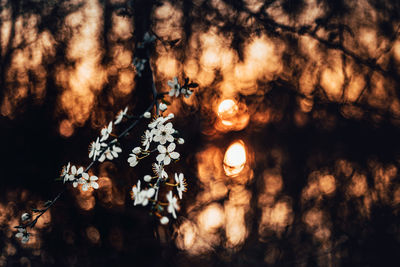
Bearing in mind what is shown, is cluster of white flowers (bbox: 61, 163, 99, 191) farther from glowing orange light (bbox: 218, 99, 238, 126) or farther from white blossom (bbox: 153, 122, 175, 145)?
glowing orange light (bbox: 218, 99, 238, 126)

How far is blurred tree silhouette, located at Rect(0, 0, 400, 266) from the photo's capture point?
1.23 metres

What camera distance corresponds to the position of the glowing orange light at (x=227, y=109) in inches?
48.9

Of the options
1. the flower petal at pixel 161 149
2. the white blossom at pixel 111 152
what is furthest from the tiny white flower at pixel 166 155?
the white blossom at pixel 111 152

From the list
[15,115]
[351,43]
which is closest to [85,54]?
[15,115]

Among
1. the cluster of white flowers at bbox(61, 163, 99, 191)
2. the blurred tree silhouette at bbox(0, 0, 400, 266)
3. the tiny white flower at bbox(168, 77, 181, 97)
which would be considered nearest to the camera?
the tiny white flower at bbox(168, 77, 181, 97)

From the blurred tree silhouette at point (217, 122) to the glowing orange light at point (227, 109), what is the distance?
0.09 ft

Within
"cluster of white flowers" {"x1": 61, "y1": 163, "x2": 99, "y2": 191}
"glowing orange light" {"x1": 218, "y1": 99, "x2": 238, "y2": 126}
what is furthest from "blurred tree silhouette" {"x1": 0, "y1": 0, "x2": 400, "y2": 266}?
"cluster of white flowers" {"x1": 61, "y1": 163, "x2": 99, "y2": 191}

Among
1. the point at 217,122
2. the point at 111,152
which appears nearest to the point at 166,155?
the point at 111,152

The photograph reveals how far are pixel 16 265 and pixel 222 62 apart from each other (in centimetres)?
142

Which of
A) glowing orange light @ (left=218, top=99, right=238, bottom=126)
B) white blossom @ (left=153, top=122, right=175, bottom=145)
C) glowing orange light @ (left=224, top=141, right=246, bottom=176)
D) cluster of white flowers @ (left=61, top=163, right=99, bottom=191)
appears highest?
glowing orange light @ (left=218, top=99, right=238, bottom=126)

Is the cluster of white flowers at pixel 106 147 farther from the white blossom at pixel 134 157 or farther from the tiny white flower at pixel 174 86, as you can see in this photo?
the tiny white flower at pixel 174 86

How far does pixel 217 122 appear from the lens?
125 cm

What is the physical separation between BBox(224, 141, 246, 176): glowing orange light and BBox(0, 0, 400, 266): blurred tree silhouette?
32 millimetres

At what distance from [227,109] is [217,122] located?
7 cm
